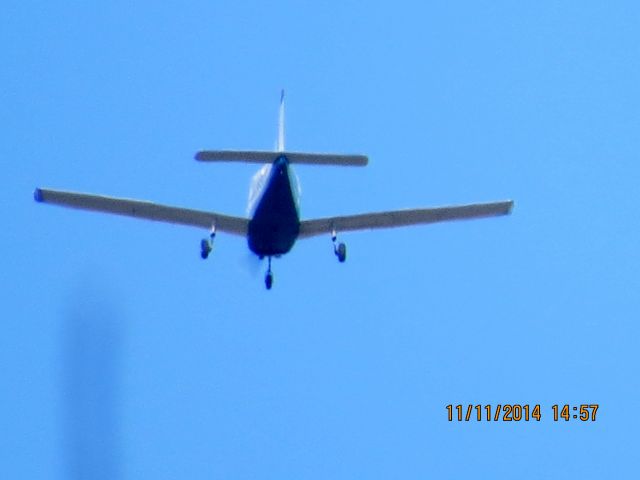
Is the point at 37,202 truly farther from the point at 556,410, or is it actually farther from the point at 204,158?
the point at 556,410

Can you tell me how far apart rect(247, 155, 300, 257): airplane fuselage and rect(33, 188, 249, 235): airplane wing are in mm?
1761

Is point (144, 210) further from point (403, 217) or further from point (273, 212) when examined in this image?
point (403, 217)

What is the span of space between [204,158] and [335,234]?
17.9 feet

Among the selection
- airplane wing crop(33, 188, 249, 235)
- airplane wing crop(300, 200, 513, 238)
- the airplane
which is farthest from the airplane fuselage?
airplane wing crop(300, 200, 513, 238)

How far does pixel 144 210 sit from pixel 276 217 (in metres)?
5.43

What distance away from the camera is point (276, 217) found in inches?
1962

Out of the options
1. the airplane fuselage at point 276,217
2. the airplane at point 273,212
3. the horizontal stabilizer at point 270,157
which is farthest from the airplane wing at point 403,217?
the horizontal stabilizer at point 270,157

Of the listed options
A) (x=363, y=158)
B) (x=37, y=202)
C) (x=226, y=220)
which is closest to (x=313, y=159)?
(x=363, y=158)

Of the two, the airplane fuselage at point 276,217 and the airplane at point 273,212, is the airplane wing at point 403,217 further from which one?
the airplane fuselage at point 276,217

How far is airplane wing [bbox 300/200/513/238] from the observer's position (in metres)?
53.5

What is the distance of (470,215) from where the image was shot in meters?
54.2

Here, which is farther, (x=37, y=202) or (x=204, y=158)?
(x=37, y=202)

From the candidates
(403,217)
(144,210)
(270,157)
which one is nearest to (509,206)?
(403,217)

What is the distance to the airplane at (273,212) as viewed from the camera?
49156mm
